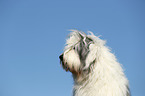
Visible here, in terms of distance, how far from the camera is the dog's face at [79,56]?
491 centimetres

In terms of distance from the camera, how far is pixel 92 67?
485 cm

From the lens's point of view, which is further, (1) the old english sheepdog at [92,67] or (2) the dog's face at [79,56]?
(2) the dog's face at [79,56]

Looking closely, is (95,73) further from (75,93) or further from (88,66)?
(75,93)

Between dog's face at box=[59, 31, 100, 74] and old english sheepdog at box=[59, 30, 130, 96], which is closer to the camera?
old english sheepdog at box=[59, 30, 130, 96]

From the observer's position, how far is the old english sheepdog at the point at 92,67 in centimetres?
459

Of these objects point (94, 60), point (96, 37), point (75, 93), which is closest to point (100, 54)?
point (94, 60)

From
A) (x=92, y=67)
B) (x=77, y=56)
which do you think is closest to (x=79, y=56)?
(x=77, y=56)

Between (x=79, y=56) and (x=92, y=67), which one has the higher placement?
(x=79, y=56)

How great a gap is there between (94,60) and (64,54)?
0.73m

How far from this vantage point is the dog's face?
16.1 feet

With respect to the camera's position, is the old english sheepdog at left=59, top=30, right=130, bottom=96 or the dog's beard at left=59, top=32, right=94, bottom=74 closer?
the old english sheepdog at left=59, top=30, right=130, bottom=96

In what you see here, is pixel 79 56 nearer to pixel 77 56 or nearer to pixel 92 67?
pixel 77 56

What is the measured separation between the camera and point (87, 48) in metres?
5.07

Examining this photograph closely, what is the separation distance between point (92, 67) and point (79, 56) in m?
0.44
